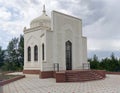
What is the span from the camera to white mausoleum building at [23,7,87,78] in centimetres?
2098

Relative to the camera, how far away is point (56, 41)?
71.6ft

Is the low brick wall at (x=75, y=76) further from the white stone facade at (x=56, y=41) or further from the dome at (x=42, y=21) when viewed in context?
the dome at (x=42, y=21)

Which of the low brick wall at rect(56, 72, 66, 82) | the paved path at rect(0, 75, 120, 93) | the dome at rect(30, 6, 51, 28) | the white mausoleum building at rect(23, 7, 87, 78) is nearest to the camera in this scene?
the paved path at rect(0, 75, 120, 93)

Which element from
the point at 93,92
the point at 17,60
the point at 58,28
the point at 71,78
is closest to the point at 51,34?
the point at 58,28

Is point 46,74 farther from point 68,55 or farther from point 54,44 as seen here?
point 68,55

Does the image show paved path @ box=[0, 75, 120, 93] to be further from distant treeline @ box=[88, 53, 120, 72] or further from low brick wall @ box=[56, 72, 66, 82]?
distant treeline @ box=[88, 53, 120, 72]

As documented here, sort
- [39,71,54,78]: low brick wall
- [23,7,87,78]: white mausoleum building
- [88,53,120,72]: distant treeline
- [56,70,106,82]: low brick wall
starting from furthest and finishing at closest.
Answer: [88,53,120,72]: distant treeline, [23,7,87,78]: white mausoleum building, [39,71,54,78]: low brick wall, [56,70,106,82]: low brick wall

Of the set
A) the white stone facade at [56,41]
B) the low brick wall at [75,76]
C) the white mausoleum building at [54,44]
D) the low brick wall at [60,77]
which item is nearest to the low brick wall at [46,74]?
the white mausoleum building at [54,44]

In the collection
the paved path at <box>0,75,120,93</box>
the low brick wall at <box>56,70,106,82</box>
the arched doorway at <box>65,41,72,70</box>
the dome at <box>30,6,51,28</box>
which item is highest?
the dome at <box>30,6,51,28</box>

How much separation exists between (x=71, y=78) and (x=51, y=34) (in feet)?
21.2

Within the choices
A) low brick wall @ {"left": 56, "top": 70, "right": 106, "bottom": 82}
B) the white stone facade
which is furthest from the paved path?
the white stone facade

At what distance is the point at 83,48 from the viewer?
25594 millimetres

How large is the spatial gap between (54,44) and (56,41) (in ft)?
1.46

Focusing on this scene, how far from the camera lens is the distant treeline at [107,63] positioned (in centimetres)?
2947
